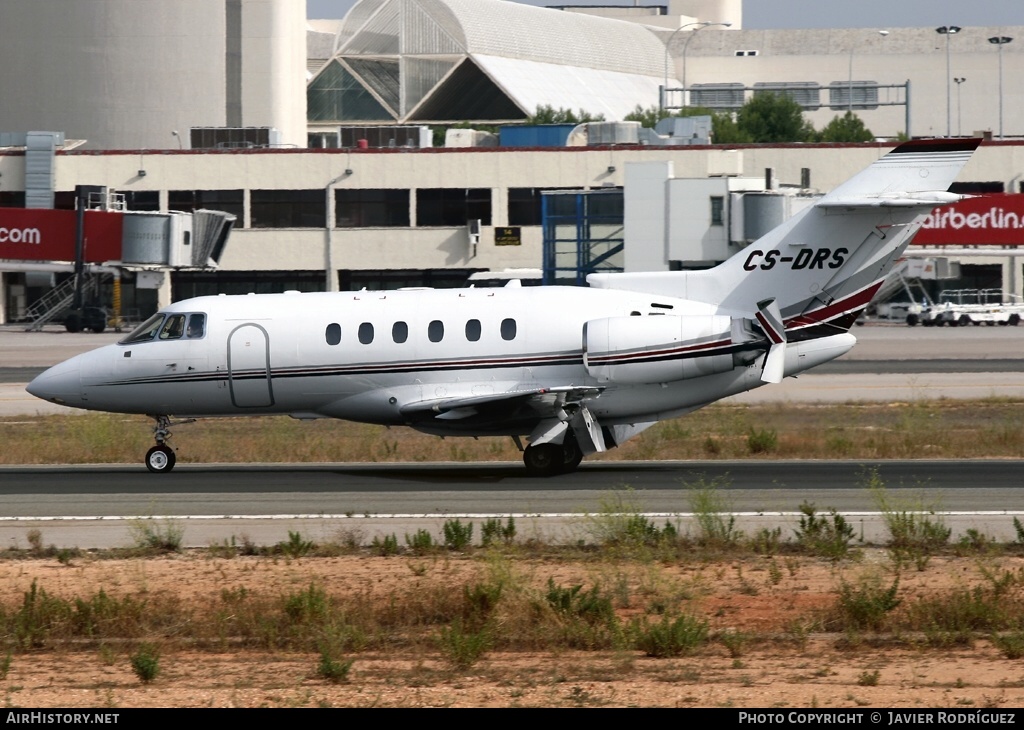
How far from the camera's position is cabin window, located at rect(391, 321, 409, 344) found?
24.0 metres

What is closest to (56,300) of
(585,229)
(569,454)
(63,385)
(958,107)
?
(585,229)

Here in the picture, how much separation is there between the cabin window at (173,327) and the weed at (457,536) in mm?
9179

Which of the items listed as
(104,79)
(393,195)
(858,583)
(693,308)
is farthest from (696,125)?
(858,583)

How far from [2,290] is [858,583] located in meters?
70.6

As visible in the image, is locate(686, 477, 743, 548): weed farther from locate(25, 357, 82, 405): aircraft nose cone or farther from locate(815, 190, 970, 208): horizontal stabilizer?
locate(25, 357, 82, 405): aircraft nose cone

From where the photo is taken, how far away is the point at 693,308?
2389cm

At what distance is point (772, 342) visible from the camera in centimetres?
2242

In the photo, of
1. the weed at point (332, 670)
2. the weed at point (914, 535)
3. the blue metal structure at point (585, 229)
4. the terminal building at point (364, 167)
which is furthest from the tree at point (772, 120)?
the weed at point (332, 670)

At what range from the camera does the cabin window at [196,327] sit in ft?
80.9

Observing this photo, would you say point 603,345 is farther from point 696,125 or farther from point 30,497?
point 696,125

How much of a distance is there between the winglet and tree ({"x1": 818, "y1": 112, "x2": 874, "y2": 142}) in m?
101

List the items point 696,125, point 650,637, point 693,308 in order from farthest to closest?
point 696,125 → point 693,308 → point 650,637

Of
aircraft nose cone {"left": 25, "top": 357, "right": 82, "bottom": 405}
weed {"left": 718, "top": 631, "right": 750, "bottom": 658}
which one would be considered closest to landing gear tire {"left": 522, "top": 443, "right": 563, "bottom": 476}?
aircraft nose cone {"left": 25, "top": 357, "right": 82, "bottom": 405}

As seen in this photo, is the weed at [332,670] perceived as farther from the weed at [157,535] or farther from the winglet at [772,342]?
the winglet at [772,342]
